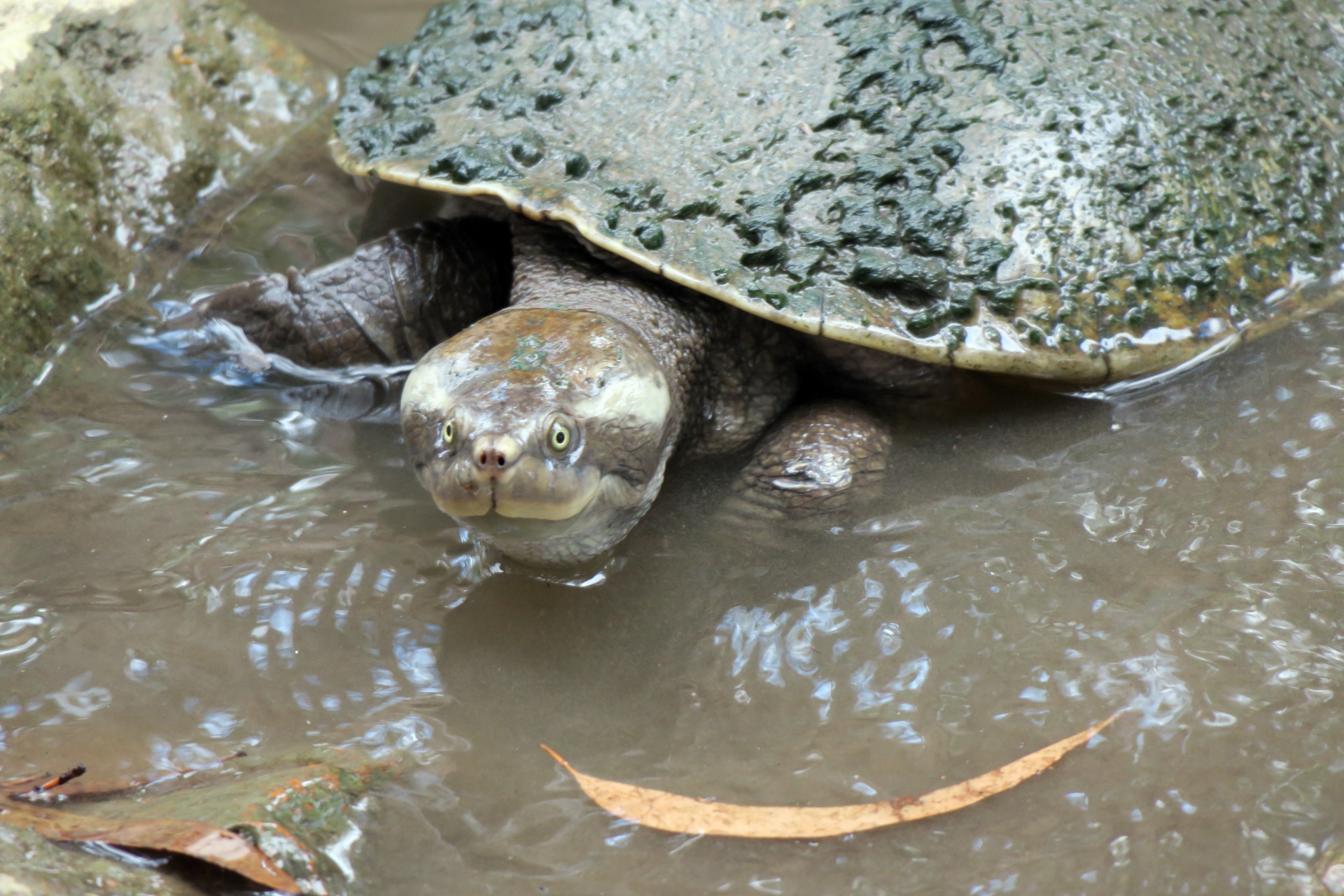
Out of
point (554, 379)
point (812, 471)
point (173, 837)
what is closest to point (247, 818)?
point (173, 837)

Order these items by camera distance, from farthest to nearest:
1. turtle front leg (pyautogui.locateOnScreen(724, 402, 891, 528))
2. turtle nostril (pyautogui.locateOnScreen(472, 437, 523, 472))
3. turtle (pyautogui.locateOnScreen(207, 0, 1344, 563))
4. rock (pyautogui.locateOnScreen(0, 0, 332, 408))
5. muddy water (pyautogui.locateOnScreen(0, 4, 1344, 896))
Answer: rock (pyautogui.locateOnScreen(0, 0, 332, 408)) → turtle front leg (pyautogui.locateOnScreen(724, 402, 891, 528)) → turtle (pyautogui.locateOnScreen(207, 0, 1344, 563)) → turtle nostril (pyautogui.locateOnScreen(472, 437, 523, 472)) → muddy water (pyautogui.locateOnScreen(0, 4, 1344, 896))

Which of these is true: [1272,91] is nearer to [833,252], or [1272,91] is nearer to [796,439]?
[833,252]

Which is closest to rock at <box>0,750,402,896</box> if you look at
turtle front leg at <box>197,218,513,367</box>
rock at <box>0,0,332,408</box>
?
Answer: turtle front leg at <box>197,218,513,367</box>

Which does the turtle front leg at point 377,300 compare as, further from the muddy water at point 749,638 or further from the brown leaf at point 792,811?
the brown leaf at point 792,811

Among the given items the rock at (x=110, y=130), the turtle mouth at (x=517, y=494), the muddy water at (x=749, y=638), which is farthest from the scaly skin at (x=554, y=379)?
the rock at (x=110, y=130)

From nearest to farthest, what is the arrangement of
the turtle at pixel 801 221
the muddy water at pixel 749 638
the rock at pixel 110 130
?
1. the muddy water at pixel 749 638
2. the turtle at pixel 801 221
3. the rock at pixel 110 130

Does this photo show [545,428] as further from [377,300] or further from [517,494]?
[377,300]

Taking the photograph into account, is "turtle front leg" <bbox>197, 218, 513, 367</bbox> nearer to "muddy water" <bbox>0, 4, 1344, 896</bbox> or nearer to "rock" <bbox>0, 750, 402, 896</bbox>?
"muddy water" <bbox>0, 4, 1344, 896</bbox>
